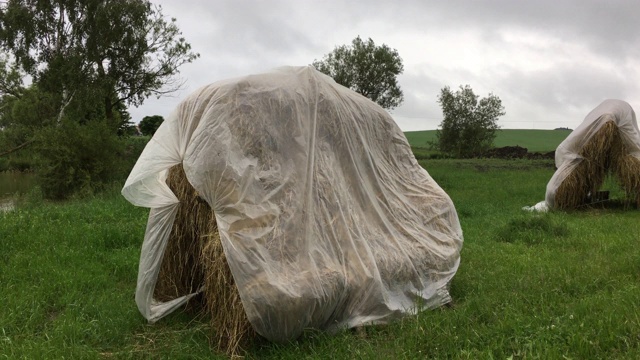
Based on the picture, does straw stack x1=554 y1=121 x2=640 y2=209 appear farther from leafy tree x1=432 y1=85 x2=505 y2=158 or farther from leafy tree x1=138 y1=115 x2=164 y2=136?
leafy tree x1=138 y1=115 x2=164 y2=136

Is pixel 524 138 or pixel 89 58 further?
pixel 524 138

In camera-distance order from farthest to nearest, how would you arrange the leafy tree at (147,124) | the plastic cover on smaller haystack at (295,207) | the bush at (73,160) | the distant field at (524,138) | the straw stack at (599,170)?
the distant field at (524,138) < the leafy tree at (147,124) < the bush at (73,160) < the straw stack at (599,170) < the plastic cover on smaller haystack at (295,207)

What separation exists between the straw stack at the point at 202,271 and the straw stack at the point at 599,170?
9383mm

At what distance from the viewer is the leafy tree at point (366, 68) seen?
1299 inches

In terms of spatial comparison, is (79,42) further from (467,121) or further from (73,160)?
(467,121)

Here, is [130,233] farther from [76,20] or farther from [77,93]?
[76,20]

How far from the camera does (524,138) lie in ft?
200

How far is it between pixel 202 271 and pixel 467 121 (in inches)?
1425

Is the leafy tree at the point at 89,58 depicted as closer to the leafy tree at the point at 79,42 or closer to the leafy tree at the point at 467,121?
the leafy tree at the point at 79,42

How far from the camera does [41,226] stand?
823 centimetres

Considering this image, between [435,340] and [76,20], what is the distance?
27.0 meters

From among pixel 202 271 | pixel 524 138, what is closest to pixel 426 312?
pixel 202 271

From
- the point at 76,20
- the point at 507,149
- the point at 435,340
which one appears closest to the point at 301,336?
the point at 435,340

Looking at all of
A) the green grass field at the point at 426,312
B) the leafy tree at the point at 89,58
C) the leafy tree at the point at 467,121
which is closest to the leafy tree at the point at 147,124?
the leafy tree at the point at 89,58
